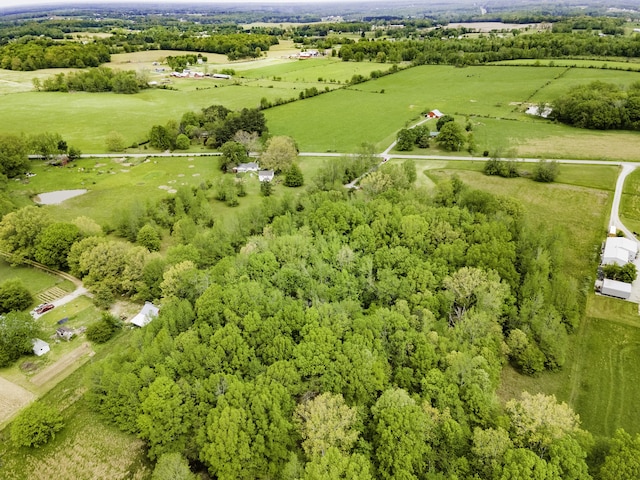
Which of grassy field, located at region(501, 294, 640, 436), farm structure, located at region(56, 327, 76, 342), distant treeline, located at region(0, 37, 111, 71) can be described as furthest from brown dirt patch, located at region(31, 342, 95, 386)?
distant treeline, located at region(0, 37, 111, 71)

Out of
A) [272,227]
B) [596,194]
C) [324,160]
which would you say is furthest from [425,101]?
[272,227]

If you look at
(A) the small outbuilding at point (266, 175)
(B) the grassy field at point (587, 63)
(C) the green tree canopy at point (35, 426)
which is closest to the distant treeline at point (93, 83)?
(A) the small outbuilding at point (266, 175)

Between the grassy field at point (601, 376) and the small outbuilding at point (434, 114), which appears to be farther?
the small outbuilding at point (434, 114)

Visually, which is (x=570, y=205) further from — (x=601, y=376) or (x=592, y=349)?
(x=601, y=376)

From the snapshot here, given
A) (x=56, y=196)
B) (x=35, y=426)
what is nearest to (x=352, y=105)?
(x=56, y=196)

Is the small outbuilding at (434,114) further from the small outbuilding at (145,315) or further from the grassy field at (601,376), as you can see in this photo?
the small outbuilding at (145,315)

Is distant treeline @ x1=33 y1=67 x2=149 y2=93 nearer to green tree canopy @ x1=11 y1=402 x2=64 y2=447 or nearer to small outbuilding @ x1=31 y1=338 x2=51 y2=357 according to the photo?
small outbuilding @ x1=31 y1=338 x2=51 y2=357

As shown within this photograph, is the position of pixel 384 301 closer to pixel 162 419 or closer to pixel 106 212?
pixel 162 419
